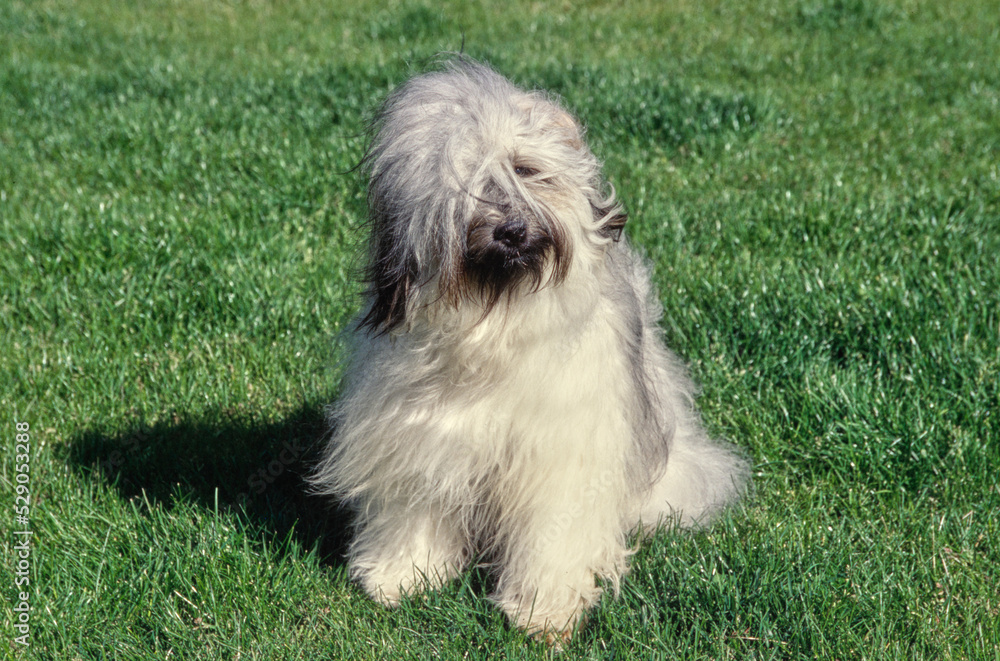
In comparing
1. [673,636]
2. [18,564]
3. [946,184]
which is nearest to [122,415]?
[18,564]

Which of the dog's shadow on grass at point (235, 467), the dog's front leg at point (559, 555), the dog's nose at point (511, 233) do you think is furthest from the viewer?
the dog's shadow on grass at point (235, 467)

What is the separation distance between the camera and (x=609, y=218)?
2.48m

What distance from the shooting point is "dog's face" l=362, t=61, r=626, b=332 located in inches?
90.5

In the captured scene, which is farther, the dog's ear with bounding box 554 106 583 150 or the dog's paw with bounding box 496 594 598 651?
the dog's paw with bounding box 496 594 598 651

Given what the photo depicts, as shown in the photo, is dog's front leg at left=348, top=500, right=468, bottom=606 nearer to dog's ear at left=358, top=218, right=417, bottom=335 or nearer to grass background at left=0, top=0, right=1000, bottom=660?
grass background at left=0, top=0, right=1000, bottom=660

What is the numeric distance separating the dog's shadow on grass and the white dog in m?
0.28

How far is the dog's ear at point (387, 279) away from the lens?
2.40 meters

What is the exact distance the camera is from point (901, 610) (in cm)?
280

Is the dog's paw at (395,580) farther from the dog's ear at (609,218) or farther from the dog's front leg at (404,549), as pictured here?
the dog's ear at (609,218)

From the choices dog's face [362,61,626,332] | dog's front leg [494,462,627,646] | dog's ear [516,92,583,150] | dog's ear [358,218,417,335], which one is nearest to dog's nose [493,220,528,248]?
dog's face [362,61,626,332]

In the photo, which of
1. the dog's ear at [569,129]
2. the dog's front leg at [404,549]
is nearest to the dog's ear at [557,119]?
the dog's ear at [569,129]

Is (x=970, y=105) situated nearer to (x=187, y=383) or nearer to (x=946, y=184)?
(x=946, y=184)

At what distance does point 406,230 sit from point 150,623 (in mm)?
1436

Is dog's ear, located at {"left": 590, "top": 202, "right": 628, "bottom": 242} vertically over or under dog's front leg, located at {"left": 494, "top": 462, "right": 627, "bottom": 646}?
over
